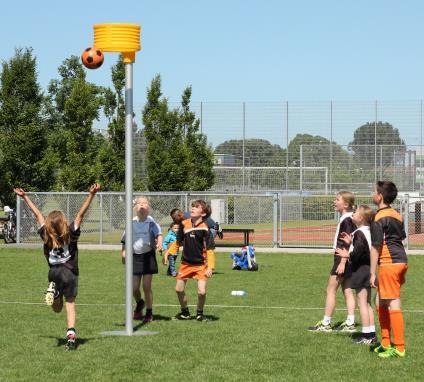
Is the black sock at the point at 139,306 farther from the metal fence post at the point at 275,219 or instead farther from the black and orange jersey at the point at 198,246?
the metal fence post at the point at 275,219

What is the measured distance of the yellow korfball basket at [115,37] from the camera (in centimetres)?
1152

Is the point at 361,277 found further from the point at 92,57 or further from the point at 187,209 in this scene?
the point at 187,209

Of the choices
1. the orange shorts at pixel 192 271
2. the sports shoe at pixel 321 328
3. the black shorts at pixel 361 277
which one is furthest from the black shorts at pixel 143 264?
the black shorts at pixel 361 277

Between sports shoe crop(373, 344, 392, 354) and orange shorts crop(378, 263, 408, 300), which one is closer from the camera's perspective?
orange shorts crop(378, 263, 408, 300)

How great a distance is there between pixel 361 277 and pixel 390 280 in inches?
57.4

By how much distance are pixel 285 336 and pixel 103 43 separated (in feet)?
13.8

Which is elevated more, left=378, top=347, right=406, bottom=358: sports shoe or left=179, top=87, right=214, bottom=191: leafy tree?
left=179, top=87, right=214, bottom=191: leafy tree

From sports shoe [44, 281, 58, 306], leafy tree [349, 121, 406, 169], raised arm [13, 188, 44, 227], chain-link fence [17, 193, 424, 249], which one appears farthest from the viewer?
leafy tree [349, 121, 406, 169]

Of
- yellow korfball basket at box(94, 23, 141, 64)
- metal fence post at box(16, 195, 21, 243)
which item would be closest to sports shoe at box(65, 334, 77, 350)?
yellow korfball basket at box(94, 23, 141, 64)

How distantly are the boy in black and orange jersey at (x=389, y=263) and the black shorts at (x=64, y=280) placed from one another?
11.1ft

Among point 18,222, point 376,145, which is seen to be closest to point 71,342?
point 18,222

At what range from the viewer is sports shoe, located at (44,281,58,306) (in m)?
10.7

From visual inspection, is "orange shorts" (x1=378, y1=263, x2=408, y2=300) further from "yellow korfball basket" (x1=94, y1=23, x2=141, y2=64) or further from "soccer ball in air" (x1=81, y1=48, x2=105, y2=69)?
"soccer ball in air" (x1=81, y1=48, x2=105, y2=69)

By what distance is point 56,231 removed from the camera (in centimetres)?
1076
